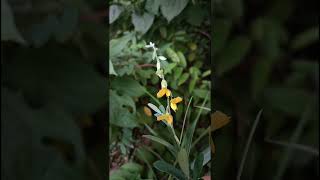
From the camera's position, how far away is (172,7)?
0.75 metres

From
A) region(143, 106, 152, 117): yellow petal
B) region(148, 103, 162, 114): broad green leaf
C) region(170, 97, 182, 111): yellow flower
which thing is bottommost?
region(143, 106, 152, 117): yellow petal

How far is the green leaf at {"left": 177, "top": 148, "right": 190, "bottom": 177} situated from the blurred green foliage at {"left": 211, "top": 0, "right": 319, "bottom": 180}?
49 millimetres

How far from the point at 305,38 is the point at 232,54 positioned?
12 cm

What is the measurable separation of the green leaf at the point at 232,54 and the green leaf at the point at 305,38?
8cm

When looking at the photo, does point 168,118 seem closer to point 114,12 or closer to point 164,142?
point 164,142

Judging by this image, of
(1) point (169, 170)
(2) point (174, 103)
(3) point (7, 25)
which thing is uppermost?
(3) point (7, 25)

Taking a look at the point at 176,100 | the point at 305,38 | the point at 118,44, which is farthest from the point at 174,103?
the point at 305,38

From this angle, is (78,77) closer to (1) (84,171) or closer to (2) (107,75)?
(2) (107,75)

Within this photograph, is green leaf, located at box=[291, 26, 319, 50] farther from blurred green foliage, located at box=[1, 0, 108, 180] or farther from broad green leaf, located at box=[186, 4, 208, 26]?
blurred green foliage, located at box=[1, 0, 108, 180]

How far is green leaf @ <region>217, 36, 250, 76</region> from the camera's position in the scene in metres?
0.80

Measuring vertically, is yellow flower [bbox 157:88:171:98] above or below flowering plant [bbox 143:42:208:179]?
above

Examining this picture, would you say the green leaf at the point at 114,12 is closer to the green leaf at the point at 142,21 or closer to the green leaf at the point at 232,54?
the green leaf at the point at 142,21

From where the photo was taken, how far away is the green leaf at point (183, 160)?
754mm

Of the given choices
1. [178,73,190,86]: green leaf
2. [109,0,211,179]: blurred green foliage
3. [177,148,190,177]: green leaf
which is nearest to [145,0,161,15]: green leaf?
[109,0,211,179]: blurred green foliage
